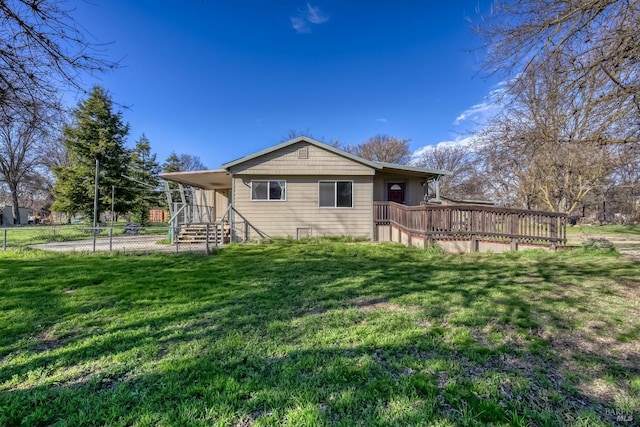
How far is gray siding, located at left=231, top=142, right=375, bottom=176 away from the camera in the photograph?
11594mm

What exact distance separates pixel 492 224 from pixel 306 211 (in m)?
6.53

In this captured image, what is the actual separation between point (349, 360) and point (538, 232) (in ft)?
29.4

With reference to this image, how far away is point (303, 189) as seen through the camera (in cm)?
1185

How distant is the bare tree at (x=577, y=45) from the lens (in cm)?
350

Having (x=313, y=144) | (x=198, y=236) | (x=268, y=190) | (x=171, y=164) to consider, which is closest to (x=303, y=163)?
(x=313, y=144)

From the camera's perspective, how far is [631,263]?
6.58 m

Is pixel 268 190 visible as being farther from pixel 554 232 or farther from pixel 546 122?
pixel 554 232

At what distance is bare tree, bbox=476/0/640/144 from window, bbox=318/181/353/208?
310 inches

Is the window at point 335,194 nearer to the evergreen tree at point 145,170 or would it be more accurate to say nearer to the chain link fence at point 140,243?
the chain link fence at point 140,243

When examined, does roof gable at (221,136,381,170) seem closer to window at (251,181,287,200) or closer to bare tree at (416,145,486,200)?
window at (251,181,287,200)

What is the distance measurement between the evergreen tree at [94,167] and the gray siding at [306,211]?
11.9 m

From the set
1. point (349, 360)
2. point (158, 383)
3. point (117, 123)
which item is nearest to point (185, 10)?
point (158, 383)

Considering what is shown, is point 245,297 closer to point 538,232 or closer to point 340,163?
point 340,163

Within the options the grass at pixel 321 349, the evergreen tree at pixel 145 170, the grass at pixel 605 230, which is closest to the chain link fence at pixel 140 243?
the grass at pixel 321 349
